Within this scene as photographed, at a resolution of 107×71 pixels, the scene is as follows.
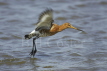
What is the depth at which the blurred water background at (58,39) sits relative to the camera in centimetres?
682

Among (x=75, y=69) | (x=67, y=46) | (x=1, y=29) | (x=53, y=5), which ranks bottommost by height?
(x=75, y=69)

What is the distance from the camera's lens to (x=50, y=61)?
23.0 feet

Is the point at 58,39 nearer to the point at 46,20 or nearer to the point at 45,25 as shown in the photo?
the point at 45,25

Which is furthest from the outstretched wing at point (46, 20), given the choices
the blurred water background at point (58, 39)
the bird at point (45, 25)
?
the blurred water background at point (58, 39)

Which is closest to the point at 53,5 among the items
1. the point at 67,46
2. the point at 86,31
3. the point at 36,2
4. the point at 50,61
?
the point at 36,2

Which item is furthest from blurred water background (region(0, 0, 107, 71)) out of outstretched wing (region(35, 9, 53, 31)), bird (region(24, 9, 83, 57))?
outstretched wing (region(35, 9, 53, 31))

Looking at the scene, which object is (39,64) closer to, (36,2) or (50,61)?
(50,61)

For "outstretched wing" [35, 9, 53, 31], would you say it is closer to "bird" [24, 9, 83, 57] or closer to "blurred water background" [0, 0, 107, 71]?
"bird" [24, 9, 83, 57]

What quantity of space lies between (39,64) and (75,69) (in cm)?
96

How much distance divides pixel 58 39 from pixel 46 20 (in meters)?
2.21

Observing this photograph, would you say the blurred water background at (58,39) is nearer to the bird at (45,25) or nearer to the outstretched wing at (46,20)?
the bird at (45,25)

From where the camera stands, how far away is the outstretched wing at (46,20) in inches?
266

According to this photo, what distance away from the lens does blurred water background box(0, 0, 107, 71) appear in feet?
22.4

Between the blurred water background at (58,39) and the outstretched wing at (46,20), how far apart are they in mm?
845
